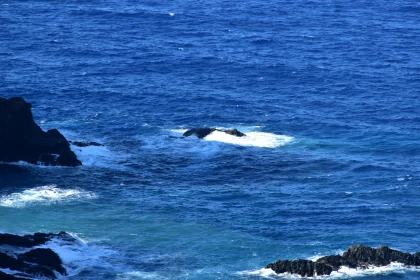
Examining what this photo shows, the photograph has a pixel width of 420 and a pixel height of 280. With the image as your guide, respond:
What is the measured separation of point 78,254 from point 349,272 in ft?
101

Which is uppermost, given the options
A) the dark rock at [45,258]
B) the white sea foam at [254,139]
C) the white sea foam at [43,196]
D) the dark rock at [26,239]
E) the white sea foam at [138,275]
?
the white sea foam at [254,139]

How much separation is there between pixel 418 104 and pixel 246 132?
32497mm

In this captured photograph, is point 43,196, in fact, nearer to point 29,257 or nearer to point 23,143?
point 23,143

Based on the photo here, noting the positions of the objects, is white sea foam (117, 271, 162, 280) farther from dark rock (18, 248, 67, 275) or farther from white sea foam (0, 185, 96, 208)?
white sea foam (0, 185, 96, 208)

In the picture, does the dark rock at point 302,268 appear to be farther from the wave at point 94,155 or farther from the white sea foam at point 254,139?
the white sea foam at point 254,139

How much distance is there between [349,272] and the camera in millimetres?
127062

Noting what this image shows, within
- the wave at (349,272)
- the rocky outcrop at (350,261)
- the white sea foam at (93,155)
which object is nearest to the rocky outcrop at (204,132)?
the white sea foam at (93,155)

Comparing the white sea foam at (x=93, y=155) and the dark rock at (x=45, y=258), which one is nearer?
the dark rock at (x=45, y=258)

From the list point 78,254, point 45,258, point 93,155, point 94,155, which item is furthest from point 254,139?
point 45,258

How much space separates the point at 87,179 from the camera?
157 m

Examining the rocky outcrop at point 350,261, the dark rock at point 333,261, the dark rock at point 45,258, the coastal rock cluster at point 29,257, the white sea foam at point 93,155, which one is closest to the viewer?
the coastal rock cluster at point 29,257

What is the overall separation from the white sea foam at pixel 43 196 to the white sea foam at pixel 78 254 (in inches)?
593

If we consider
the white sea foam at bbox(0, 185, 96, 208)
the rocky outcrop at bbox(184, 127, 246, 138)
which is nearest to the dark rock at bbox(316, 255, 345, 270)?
the white sea foam at bbox(0, 185, 96, 208)

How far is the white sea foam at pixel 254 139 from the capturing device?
569 feet
